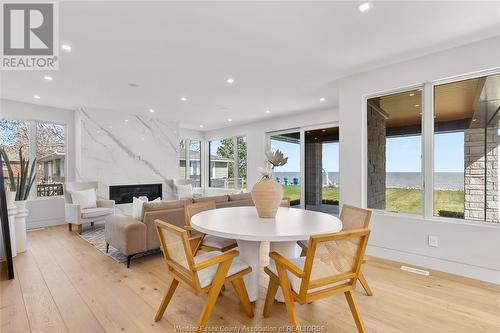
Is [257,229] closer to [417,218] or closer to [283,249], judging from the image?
[283,249]

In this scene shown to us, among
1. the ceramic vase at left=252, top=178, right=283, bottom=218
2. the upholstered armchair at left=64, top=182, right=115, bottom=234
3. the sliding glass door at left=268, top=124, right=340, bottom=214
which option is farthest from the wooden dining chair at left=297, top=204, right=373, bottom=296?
the upholstered armchair at left=64, top=182, right=115, bottom=234

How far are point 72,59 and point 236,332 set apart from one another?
357cm

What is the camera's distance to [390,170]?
3.45m

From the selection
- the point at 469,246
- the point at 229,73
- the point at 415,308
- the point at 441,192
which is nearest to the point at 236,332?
the point at 415,308

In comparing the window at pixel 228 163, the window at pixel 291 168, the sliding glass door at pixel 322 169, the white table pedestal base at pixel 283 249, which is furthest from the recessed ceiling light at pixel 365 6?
the window at pixel 228 163

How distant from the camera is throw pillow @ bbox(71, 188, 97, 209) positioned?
4.68 m

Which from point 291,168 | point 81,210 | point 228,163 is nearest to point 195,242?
point 81,210

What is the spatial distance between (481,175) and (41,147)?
7721mm

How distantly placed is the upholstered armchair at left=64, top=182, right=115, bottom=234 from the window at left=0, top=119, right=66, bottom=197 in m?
0.85

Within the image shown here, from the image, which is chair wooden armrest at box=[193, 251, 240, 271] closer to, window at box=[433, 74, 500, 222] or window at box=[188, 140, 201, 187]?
window at box=[433, 74, 500, 222]

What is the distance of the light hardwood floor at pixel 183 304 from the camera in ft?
6.16

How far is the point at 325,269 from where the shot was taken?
5.09ft

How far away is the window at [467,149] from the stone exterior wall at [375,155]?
63 centimetres

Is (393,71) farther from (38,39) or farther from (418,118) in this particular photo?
(38,39)
